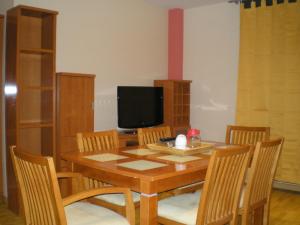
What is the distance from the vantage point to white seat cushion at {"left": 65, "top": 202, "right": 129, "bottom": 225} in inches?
74.5

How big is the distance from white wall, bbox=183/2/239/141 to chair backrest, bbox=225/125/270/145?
140 cm

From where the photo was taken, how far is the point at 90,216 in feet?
6.46

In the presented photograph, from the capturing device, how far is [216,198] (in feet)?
6.43

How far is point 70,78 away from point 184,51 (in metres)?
2.34

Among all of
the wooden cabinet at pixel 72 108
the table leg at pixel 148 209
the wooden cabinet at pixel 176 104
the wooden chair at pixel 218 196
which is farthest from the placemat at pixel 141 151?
the wooden cabinet at pixel 176 104

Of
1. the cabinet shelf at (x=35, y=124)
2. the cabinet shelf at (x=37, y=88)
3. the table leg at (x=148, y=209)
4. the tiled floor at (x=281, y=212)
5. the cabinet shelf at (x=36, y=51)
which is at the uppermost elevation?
the cabinet shelf at (x=36, y=51)

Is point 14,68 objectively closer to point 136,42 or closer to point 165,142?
point 165,142

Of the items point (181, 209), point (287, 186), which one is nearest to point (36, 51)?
point (181, 209)

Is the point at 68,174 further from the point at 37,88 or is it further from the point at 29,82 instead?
the point at 29,82

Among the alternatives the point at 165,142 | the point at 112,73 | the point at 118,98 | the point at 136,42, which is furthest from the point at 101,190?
the point at 136,42

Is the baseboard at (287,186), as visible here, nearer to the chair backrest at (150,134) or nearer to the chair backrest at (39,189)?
the chair backrest at (150,134)

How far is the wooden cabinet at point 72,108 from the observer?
342cm

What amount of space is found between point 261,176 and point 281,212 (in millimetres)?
1447

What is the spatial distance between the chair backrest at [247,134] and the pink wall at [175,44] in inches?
81.2
